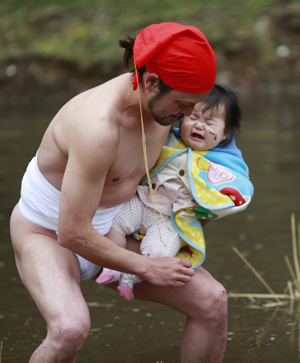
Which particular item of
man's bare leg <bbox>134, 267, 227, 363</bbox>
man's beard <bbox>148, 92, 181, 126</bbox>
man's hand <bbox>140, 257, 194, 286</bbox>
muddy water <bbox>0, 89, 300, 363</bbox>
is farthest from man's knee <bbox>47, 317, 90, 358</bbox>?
muddy water <bbox>0, 89, 300, 363</bbox>

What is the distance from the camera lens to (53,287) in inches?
120

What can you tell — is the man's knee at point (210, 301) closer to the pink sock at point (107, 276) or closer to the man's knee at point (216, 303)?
the man's knee at point (216, 303)

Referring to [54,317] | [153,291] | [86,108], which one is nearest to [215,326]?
[153,291]

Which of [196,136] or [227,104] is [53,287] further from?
[227,104]

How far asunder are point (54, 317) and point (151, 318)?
177 centimetres

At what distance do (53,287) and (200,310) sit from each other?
71 centimetres

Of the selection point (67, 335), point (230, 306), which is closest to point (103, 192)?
point (67, 335)

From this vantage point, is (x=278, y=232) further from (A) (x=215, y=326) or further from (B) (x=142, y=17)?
(B) (x=142, y=17)

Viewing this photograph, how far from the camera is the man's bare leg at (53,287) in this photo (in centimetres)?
293

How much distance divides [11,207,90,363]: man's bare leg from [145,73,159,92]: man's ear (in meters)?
0.79

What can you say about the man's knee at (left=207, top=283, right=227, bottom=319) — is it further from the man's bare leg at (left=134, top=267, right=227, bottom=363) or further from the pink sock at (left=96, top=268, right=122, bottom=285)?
the pink sock at (left=96, top=268, right=122, bottom=285)

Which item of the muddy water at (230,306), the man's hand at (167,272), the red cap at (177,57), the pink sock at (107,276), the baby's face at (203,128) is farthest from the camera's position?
the muddy water at (230,306)

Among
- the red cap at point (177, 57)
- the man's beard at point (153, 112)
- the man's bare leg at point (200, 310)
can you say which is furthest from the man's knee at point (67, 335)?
the red cap at point (177, 57)

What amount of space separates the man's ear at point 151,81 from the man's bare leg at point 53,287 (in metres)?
0.79
